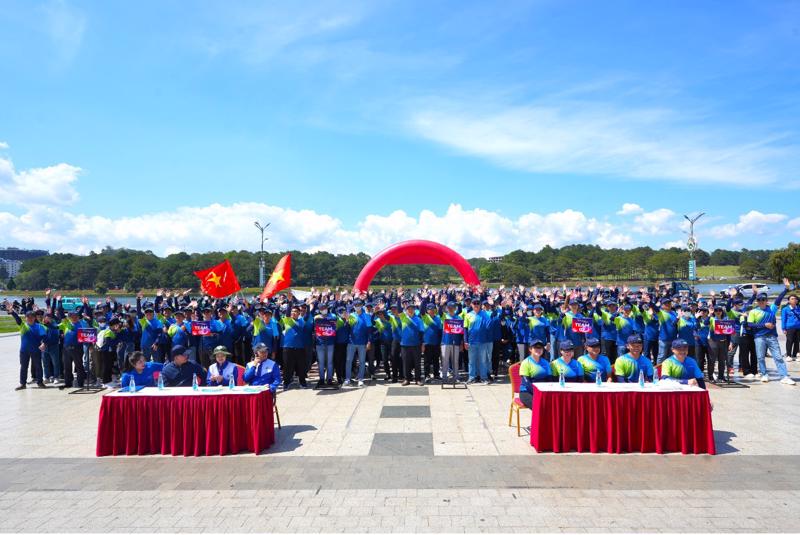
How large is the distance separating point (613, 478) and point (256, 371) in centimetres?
506

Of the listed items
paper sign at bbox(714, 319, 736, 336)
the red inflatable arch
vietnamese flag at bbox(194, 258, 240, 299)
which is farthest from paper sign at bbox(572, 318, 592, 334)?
the red inflatable arch

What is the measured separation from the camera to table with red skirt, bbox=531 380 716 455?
21.4ft

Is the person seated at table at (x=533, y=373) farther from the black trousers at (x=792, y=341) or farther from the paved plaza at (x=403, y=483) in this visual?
the black trousers at (x=792, y=341)

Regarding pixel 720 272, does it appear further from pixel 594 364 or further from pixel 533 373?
pixel 533 373

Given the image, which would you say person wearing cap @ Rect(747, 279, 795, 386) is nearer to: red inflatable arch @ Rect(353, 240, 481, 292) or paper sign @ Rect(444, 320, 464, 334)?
paper sign @ Rect(444, 320, 464, 334)

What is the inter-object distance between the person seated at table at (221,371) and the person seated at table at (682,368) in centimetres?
637

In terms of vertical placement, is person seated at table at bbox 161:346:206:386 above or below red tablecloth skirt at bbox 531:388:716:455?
above

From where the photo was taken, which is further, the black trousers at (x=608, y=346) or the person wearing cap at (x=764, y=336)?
the black trousers at (x=608, y=346)

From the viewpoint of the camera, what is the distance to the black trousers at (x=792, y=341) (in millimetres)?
12992

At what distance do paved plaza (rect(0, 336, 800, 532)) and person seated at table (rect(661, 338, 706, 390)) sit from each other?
37.1 inches

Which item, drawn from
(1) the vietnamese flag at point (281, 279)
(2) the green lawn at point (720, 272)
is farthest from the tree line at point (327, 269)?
(1) the vietnamese flag at point (281, 279)

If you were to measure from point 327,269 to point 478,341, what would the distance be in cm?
5896

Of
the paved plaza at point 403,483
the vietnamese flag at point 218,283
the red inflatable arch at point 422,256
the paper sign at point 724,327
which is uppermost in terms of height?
the red inflatable arch at point 422,256

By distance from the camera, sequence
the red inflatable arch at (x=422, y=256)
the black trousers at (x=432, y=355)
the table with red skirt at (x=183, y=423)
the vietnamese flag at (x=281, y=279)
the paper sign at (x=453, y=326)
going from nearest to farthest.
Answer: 1. the table with red skirt at (x=183, y=423)
2. the paper sign at (x=453, y=326)
3. the black trousers at (x=432, y=355)
4. the vietnamese flag at (x=281, y=279)
5. the red inflatable arch at (x=422, y=256)
